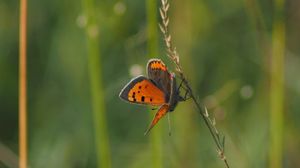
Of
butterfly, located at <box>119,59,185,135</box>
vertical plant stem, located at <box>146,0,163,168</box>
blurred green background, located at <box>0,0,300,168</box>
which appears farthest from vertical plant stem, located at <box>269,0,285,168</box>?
blurred green background, located at <box>0,0,300,168</box>

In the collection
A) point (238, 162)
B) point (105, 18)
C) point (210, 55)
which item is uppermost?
point (105, 18)

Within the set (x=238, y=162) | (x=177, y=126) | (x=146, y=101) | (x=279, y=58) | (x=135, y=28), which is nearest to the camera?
(x=146, y=101)

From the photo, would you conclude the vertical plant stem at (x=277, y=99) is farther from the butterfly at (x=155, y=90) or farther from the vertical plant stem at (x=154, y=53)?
the butterfly at (x=155, y=90)

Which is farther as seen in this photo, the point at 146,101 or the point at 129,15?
the point at 129,15

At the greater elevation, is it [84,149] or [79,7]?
[79,7]

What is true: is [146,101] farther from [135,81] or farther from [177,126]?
[177,126]

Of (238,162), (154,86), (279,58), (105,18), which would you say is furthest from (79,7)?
(154,86)
